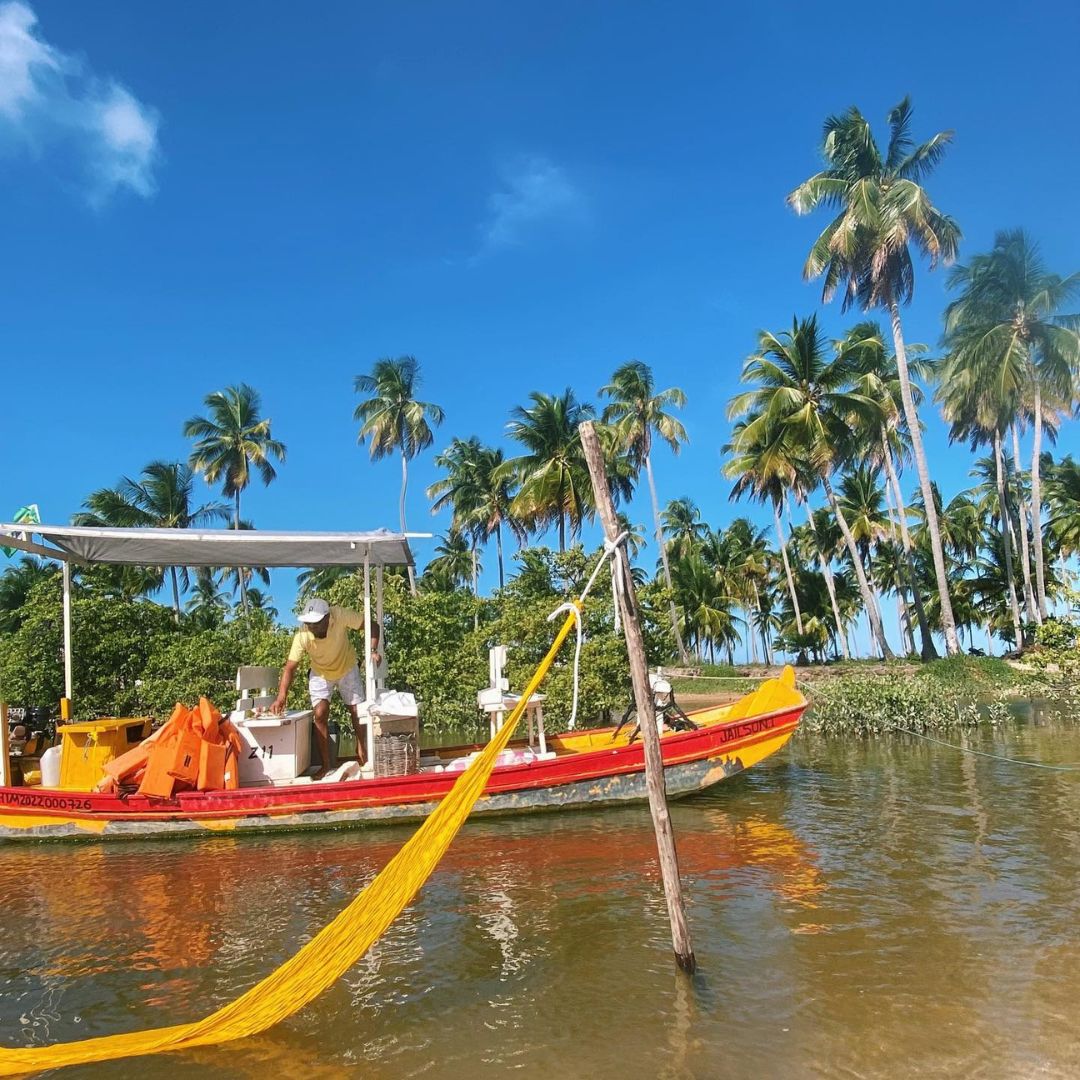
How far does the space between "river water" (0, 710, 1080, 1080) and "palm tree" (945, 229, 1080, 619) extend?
2102 cm

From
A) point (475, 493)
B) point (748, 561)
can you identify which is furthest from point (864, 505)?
point (475, 493)

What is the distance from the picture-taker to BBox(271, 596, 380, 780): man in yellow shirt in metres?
10.3

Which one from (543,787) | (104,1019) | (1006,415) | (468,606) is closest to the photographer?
(104,1019)

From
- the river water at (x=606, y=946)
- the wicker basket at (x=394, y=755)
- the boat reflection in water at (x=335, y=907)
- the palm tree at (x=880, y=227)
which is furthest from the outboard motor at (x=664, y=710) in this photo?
the palm tree at (x=880, y=227)

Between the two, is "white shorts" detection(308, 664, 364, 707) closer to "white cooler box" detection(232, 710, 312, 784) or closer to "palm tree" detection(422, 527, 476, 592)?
"white cooler box" detection(232, 710, 312, 784)

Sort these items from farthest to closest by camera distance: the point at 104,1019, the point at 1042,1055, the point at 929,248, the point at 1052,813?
the point at 929,248, the point at 1052,813, the point at 104,1019, the point at 1042,1055

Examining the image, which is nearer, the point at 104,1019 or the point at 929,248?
the point at 104,1019

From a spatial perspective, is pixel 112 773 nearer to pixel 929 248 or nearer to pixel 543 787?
pixel 543 787

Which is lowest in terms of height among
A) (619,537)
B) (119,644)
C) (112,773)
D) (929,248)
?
(112,773)

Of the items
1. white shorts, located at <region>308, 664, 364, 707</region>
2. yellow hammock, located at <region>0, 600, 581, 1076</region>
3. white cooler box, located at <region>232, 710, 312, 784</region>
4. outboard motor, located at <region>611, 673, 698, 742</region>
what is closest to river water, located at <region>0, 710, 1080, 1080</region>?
yellow hammock, located at <region>0, 600, 581, 1076</region>

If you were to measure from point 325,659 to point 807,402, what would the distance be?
81.1 ft

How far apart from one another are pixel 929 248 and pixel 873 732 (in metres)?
17.3

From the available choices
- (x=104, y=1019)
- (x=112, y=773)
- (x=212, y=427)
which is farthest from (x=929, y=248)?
(x=212, y=427)

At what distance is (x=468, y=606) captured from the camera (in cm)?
2089
